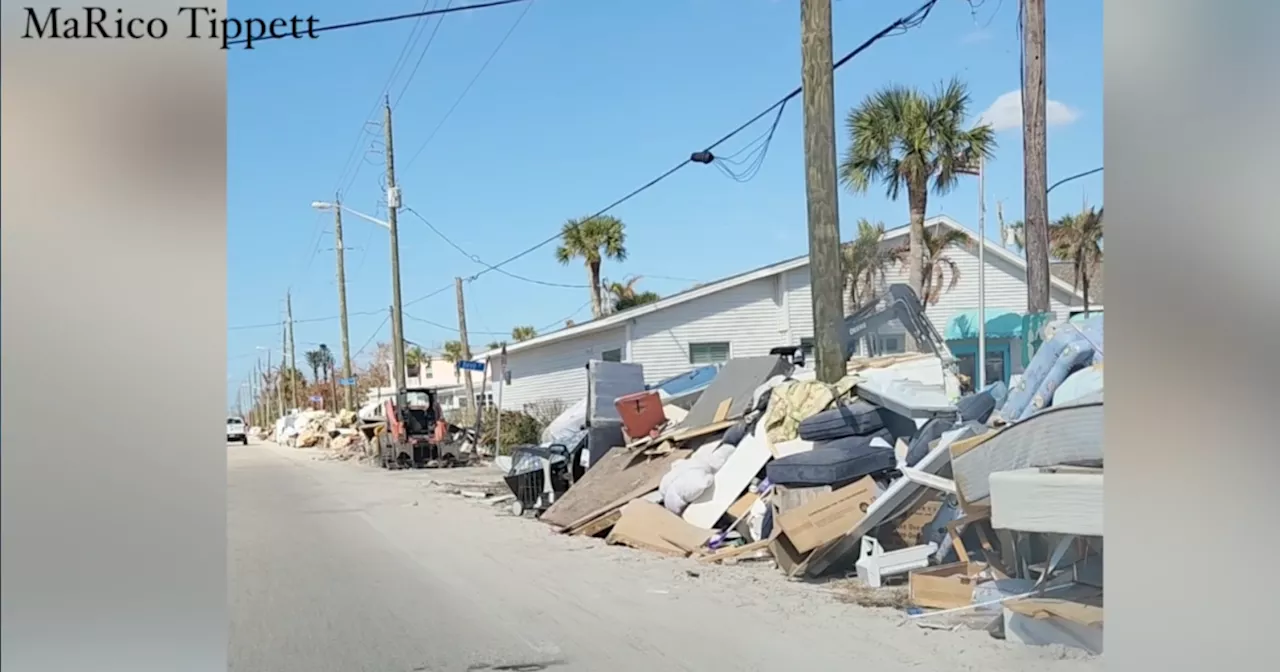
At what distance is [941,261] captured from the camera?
27875 mm

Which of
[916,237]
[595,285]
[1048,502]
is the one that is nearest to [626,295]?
[595,285]

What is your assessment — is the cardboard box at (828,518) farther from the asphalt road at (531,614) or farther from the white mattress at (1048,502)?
the white mattress at (1048,502)

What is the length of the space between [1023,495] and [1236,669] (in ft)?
6.24

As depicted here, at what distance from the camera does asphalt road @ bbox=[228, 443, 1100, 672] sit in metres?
6.37

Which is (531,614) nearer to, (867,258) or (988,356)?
(988,356)

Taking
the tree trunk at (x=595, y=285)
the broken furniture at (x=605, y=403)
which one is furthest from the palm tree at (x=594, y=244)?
the broken furniture at (x=605, y=403)

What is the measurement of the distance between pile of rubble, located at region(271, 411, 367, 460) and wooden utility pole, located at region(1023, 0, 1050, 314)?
24335mm

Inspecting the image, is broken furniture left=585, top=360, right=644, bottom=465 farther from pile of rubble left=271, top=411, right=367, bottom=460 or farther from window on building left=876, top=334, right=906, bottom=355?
pile of rubble left=271, top=411, right=367, bottom=460

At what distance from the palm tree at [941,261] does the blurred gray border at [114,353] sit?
981 inches

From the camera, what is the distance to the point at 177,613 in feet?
12.7

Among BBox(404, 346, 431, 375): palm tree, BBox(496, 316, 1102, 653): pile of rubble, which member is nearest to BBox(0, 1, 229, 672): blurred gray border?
BBox(496, 316, 1102, 653): pile of rubble

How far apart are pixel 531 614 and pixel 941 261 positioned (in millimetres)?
22312

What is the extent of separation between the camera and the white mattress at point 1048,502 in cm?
564

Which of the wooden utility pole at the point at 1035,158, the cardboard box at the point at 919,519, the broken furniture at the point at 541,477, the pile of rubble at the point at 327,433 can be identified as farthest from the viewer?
the pile of rubble at the point at 327,433
